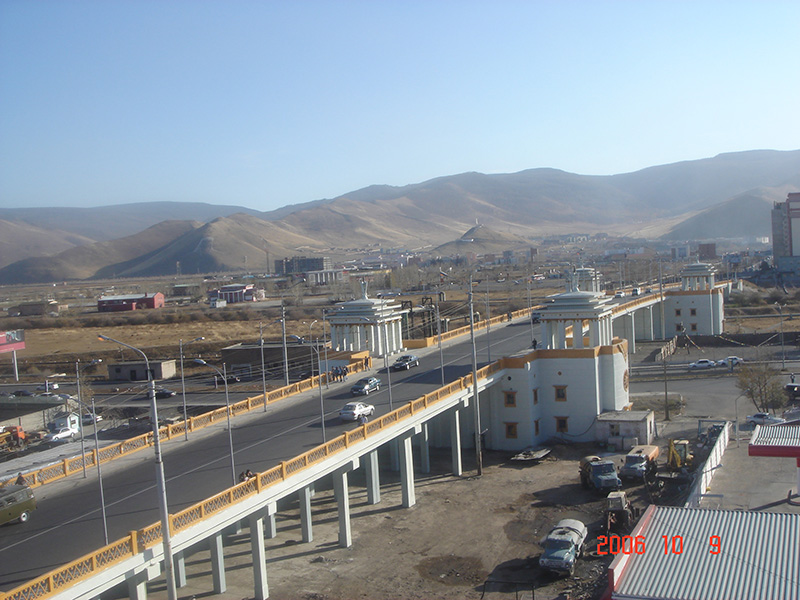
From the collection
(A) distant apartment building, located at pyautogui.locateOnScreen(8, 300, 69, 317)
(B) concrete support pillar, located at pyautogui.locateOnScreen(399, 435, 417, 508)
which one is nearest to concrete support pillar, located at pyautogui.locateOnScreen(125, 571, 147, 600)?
(B) concrete support pillar, located at pyautogui.locateOnScreen(399, 435, 417, 508)

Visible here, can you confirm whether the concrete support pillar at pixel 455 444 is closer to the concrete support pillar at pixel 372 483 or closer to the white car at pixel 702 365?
the concrete support pillar at pixel 372 483

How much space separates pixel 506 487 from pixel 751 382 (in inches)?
657

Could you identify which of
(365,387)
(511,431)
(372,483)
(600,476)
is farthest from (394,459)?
(600,476)

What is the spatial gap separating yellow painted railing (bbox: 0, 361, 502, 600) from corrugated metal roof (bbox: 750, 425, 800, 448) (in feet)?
35.0

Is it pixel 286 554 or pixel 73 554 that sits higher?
pixel 73 554

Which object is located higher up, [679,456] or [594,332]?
[594,332]

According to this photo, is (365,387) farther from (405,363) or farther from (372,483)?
(405,363)

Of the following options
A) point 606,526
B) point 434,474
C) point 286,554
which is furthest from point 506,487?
point 286,554

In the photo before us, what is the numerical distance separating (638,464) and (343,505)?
1135cm

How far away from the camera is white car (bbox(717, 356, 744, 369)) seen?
49.9m

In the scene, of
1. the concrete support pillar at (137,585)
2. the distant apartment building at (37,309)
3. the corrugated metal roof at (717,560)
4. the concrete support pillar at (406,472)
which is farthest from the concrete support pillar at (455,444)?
the distant apartment building at (37,309)

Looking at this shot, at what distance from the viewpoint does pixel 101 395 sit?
1951 inches

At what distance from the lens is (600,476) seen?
86.2 feet

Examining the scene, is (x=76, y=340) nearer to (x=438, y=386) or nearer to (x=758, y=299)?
(x=438, y=386)
